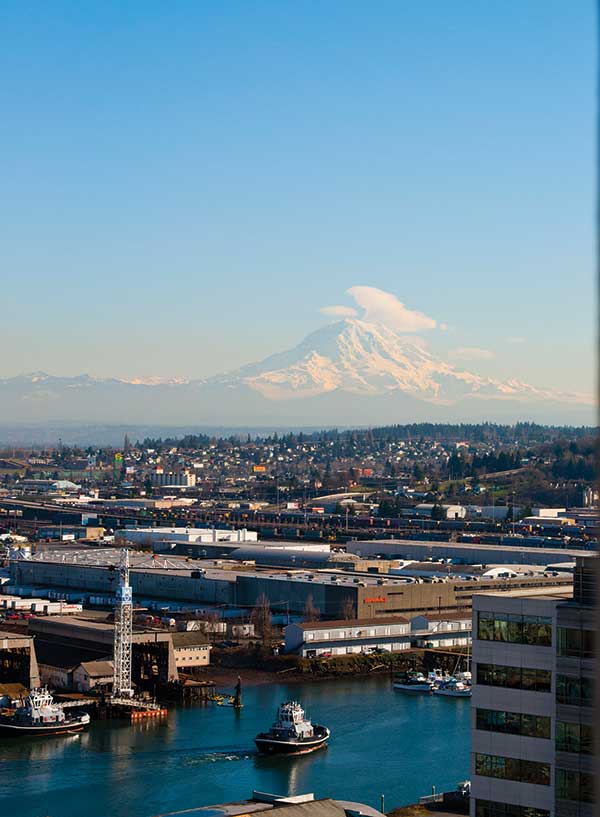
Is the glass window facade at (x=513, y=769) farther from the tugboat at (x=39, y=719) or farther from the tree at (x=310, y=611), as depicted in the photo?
the tree at (x=310, y=611)

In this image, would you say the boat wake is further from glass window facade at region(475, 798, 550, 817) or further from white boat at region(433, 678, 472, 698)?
glass window facade at region(475, 798, 550, 817)

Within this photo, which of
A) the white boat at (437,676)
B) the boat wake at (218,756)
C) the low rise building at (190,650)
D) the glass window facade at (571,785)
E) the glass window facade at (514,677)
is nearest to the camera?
the glass window facade at (571,785)

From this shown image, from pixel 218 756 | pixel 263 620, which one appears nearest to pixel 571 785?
pixel 218 756

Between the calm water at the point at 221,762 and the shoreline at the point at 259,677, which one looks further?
the shoreline at the point at 259,677

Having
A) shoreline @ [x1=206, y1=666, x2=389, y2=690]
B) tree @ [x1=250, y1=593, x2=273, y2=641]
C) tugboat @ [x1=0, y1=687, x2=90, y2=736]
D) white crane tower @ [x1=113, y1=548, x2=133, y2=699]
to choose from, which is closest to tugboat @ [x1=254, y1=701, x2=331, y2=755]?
tugboat @ [x1=0, y1=687, x2=90, y2=736]

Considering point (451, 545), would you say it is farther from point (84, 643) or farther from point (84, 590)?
point (84, 643)

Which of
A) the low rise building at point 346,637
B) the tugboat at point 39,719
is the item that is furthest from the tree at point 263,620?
the tugboat at point 39,719
